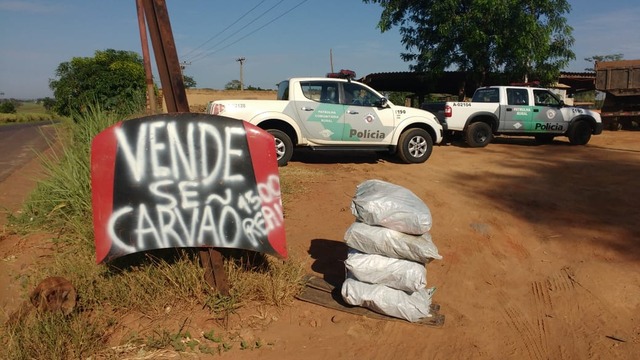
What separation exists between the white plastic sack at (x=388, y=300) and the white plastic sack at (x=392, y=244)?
27 centimetres

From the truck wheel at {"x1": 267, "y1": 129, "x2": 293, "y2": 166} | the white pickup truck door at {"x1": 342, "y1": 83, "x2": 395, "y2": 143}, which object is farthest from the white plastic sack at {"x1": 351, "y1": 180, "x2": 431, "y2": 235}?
the white pickup truck door at {"x1": 342, "y1": 83, "x2": 395, "y2": 143}

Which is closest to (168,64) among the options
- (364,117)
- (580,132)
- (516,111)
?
(364,117)

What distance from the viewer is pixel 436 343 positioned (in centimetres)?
336

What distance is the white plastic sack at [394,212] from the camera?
3541 mm

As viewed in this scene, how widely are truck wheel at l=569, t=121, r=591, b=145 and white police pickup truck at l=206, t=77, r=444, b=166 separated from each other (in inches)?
240

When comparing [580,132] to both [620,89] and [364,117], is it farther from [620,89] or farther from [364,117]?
[364,117]

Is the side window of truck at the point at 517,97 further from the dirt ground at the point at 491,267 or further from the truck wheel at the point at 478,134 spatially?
the dirt ground at the point at 491,267

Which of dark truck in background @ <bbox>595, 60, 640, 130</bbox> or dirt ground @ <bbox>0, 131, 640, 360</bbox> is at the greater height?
dark truck in background @ <bbox>595, 60, 640, 130</bbox>

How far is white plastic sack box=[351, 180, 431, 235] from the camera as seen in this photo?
3541 mm

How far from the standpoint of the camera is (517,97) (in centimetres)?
1259

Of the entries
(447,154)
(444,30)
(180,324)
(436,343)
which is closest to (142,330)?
(180,324)

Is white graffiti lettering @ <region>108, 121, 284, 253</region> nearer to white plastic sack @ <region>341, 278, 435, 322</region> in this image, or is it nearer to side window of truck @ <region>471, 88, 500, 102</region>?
white plastic sack @ <region>341, 278, 435, 322</region>

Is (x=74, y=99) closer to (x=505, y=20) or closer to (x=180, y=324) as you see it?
(x=505, y=20)

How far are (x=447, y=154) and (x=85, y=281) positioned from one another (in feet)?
30.3
